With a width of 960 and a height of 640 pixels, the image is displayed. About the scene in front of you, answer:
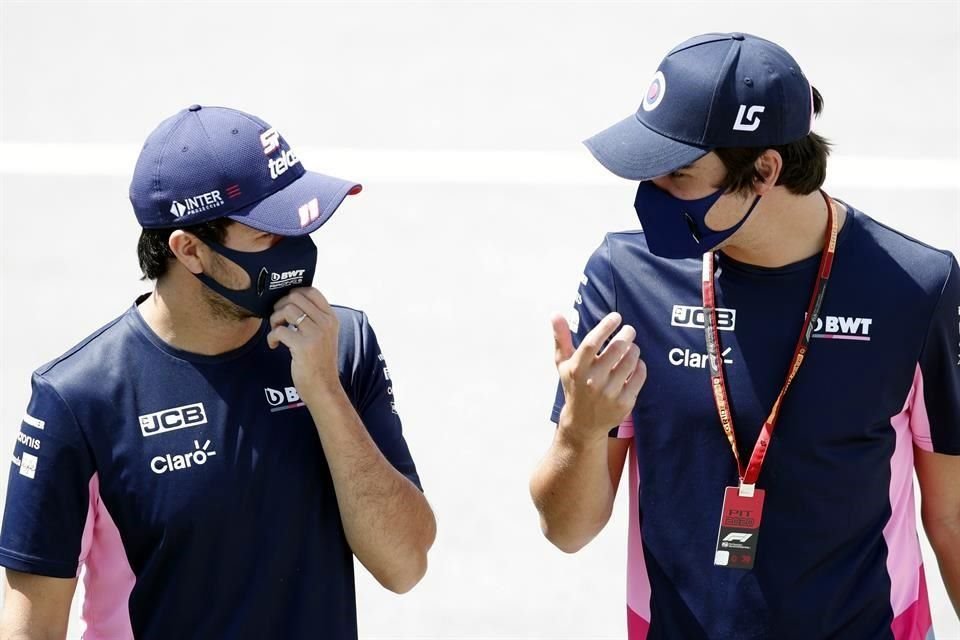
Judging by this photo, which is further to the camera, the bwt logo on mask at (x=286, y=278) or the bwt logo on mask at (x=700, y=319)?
the bwt logo on mask at (x=700, y=319)

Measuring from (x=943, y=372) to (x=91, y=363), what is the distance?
1.95m

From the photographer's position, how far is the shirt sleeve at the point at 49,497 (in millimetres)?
3160

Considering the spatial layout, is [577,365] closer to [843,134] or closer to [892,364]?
[892,364]

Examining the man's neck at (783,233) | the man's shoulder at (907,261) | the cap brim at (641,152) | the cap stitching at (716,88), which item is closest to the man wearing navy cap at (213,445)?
the cap brim at (641,152)

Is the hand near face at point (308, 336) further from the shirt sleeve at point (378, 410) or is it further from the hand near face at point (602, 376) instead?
the hand near face at point (602, 376)

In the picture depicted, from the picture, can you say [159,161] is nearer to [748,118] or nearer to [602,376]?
[602,376]

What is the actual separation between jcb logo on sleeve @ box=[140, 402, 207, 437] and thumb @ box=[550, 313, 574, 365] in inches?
31.6

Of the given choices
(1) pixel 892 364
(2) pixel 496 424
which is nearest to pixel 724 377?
(1) pixel 892 364

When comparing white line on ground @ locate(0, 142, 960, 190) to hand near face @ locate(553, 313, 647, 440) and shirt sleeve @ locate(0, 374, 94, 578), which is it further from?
shirt sleeve @ locate(0, 374, 94, 578)

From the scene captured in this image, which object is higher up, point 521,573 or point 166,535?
point 166,535

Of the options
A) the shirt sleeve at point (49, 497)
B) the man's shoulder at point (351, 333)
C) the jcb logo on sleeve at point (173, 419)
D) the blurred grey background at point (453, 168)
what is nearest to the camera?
the shirt sleeve at point (49, 497)

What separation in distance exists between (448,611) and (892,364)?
2.96 m

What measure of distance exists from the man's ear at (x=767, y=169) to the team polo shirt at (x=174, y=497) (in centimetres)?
117

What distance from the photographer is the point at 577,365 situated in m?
3.26
